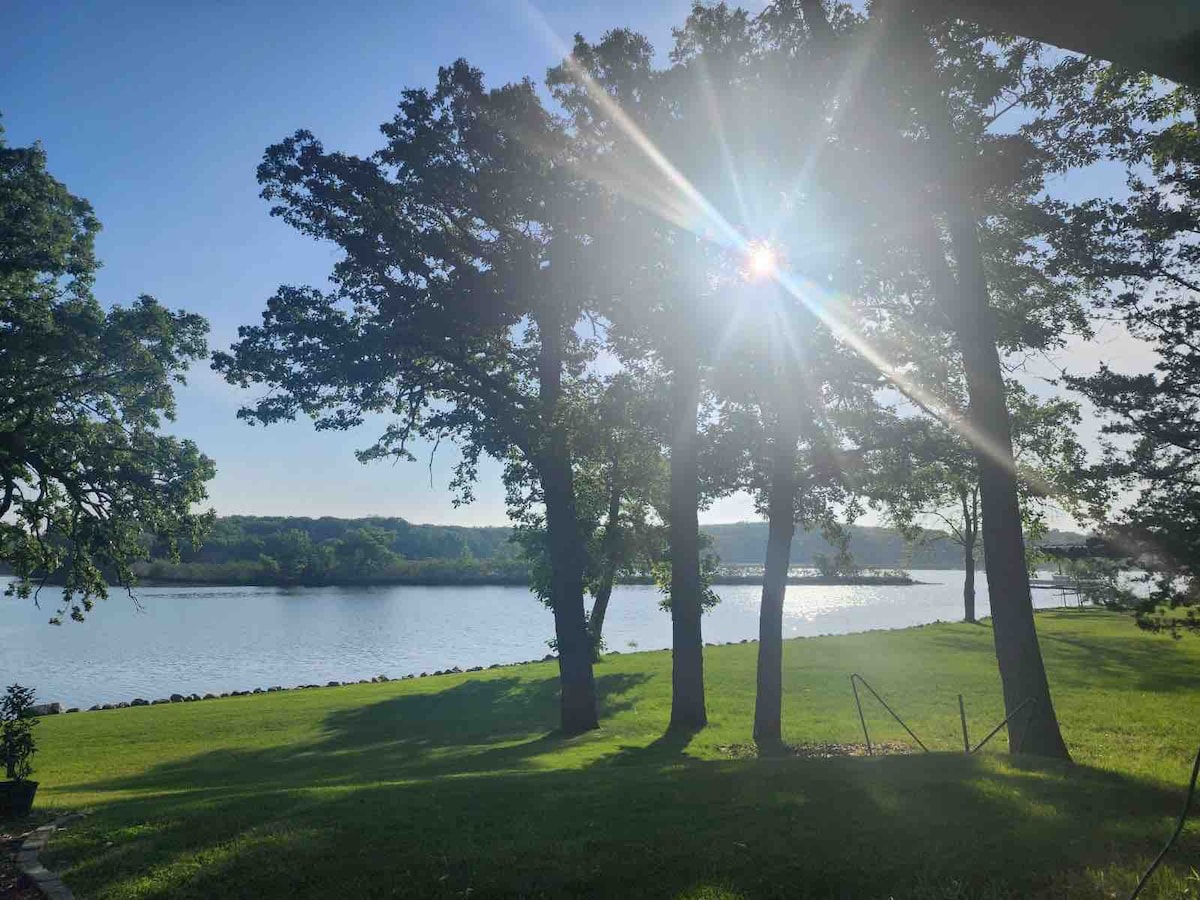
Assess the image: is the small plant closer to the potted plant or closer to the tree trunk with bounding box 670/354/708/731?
the potted plant

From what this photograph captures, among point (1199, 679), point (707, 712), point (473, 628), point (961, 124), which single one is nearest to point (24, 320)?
point (707, 712)

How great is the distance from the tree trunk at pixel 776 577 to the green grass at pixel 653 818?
106 centimetres

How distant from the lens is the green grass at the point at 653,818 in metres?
6.74

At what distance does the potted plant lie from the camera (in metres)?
11.0

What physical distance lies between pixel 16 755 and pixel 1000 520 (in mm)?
16677

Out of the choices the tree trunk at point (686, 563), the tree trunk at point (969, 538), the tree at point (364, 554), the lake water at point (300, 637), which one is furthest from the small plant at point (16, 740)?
the tree at point (364, 554)

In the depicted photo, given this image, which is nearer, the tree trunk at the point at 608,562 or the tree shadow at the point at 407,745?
the tree shadow at the point at 407,745

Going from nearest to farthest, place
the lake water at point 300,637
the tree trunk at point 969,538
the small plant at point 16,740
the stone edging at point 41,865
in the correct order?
the stone edging at point 41,865 < the small plant at point 16,740 < the lake water at point 300,637 < the tree trunk at point 969,538

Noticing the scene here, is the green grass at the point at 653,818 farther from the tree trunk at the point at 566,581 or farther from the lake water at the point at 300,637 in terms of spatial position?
the lake water at the point at 300,637

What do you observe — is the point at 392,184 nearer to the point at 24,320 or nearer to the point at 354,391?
the point at 354,391

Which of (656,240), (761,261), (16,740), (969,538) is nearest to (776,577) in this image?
(761,261)

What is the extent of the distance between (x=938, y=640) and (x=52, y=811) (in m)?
36.7

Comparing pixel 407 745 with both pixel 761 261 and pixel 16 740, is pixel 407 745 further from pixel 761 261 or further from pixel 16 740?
pixel 761 261

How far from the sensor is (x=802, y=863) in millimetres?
6902
